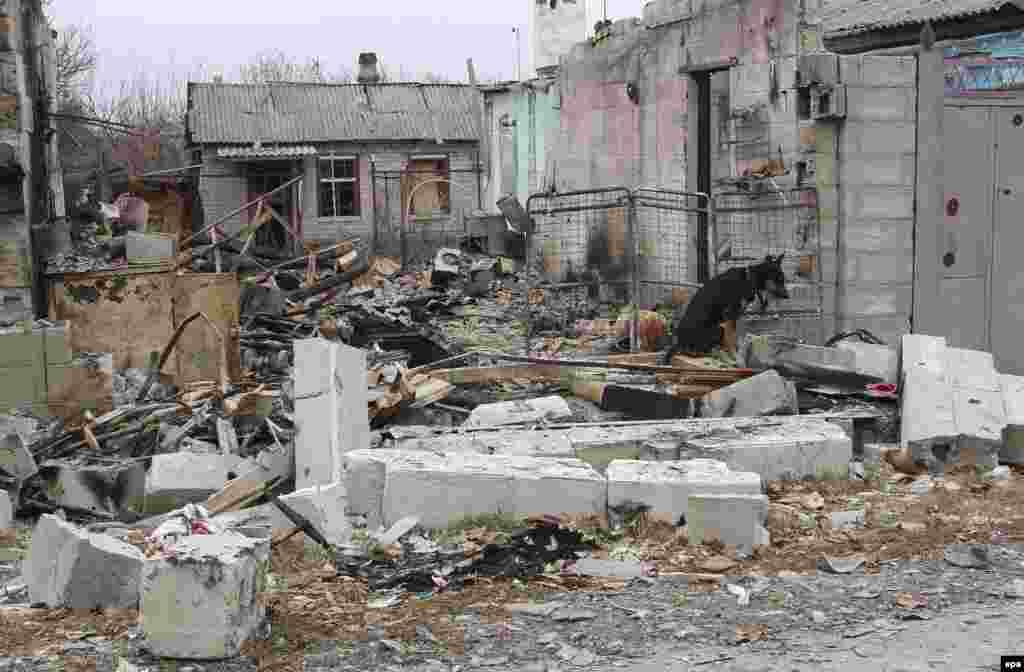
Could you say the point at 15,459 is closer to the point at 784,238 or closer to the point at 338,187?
the point at 784,238

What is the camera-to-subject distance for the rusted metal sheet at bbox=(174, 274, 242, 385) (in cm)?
1071

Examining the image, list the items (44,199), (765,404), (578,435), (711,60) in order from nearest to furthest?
(578,435) < (765,404) < (711,60) < (44,199)

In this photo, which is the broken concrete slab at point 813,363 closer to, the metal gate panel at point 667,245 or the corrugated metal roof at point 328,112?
the metal gate panel at point 667,245

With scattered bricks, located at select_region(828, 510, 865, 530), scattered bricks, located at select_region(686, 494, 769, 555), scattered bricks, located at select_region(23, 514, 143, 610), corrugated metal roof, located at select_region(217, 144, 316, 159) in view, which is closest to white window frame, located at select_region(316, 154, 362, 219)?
corrugated metal roof, located at select_region(217, 144, 316, 159)

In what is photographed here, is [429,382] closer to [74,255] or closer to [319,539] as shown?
[319,539]

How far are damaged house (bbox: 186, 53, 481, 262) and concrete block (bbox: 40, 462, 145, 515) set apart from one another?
19.8m

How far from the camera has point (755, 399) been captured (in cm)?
830

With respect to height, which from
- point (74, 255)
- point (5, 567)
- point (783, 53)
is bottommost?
point (5, 567)

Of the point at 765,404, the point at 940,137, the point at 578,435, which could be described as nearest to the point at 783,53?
the point at 940,137

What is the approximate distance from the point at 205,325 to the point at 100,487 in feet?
9.93

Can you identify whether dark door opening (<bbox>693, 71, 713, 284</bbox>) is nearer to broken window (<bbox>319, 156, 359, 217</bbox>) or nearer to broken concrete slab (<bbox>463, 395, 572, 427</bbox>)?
broken concrete slab (<bbox>463, 395, 572, 427</bbox>)

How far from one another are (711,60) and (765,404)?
6432 mm

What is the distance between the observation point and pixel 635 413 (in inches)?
337

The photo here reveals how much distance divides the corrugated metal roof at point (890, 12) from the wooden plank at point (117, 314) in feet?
29.7
